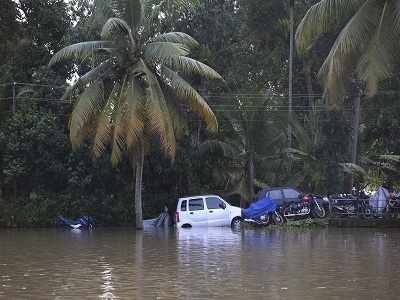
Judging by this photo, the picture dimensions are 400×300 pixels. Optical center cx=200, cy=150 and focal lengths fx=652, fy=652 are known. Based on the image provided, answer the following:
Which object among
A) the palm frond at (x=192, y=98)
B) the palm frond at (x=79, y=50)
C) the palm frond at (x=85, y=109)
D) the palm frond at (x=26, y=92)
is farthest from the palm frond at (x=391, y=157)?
the palm frond at (x=26, y=92)

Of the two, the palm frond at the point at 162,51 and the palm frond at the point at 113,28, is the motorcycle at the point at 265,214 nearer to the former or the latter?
the palm frond at the point at 162,51

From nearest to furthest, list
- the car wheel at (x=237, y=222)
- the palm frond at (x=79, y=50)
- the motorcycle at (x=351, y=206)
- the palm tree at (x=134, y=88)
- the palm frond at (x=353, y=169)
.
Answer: the palm tree at (x=134, y=88), the palm frond at (x=79, y=50), the motorcycle at (x=351, y=206), the car wheel at (x=237, y=222), the palm frond at (x=353, y=169)

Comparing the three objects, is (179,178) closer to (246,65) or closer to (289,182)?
(289,182)

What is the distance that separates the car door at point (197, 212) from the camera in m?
28.6

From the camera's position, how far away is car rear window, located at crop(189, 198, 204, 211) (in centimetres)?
2856

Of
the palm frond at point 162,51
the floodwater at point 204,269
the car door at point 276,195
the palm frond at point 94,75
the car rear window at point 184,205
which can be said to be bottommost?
the floodwater at point 204,269

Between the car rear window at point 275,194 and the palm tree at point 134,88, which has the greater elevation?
the palm tree at point 134,88

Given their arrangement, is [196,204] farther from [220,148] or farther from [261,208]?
[220,148]

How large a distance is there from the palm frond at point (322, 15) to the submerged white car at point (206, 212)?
1000 cm

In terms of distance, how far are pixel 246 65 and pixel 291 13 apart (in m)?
4.45

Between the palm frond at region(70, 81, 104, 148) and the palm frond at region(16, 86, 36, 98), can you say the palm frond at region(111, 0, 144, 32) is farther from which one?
A: the palm frond at region(16, 86, 36, 98)

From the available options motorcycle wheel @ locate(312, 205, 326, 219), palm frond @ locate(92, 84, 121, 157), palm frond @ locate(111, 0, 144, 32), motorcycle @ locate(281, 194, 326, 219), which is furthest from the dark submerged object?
motorcycle wheel @ locate(312, 205, 326, 219)

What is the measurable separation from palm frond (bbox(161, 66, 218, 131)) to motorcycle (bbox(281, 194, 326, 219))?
4.70m

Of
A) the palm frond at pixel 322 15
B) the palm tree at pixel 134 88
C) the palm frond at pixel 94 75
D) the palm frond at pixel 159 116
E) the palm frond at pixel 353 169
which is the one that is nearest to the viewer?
the palm frond at pixel 322 15
